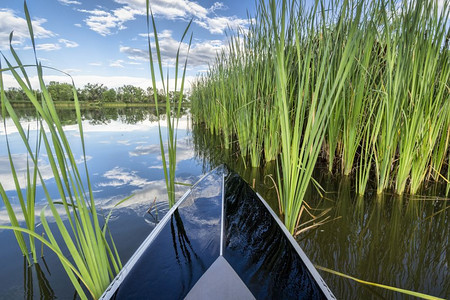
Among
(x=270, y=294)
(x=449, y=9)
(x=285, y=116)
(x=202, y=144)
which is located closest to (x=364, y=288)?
(x=270, y=294)

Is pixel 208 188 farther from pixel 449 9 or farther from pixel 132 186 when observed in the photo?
pixel 449 9

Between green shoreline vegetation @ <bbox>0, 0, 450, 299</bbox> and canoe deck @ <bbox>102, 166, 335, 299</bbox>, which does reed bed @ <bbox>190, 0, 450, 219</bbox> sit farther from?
canoe deck @ <bbox>102, 166, 335, 299</bbox>

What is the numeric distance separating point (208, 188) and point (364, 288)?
98 cm

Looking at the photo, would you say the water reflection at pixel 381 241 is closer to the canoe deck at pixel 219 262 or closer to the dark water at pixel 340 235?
the dark water at pixel 340 235

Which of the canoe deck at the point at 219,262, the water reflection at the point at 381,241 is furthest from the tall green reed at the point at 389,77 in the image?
the canoe deck at the point at 219,262

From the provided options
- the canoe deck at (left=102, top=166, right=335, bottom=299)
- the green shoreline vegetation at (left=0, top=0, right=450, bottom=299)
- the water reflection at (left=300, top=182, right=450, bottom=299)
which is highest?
the green shoreline vegetation at (left=0, top=0, right=450, bottom=299)

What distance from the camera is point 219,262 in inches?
27.4

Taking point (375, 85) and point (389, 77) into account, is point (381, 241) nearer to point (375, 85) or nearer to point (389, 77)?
point (389, 77)

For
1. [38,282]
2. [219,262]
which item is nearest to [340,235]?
[219,262]

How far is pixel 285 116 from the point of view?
96cm

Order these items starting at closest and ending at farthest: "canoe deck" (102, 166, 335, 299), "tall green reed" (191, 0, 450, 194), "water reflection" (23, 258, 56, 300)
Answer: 1. "canoe deck" (102, 166, 335, 299)
2. "water reflection" (23, 258, 56, 300)
3. "tall green reed" (191, 0, 450, 194)

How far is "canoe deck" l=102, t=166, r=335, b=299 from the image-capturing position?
665 millimetres

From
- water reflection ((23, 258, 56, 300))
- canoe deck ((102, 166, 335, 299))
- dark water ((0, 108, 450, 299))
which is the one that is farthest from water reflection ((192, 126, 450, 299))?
water reflection ((23, 258, 56, 300))

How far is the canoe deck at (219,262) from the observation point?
665mm
